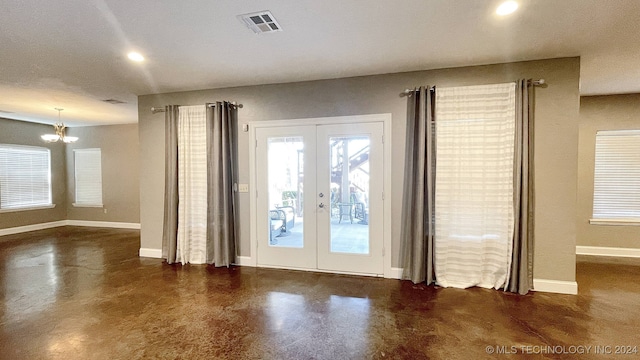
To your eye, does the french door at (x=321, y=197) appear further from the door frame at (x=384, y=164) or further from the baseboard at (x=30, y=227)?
the baseboard at (x=30, y=227)

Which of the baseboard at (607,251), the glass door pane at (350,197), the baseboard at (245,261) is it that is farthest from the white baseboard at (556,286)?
the baseboard at (245,261)

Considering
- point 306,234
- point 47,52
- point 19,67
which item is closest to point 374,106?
point 306,234

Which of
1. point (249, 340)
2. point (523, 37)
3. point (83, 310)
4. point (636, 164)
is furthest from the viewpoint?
point (636, 164)

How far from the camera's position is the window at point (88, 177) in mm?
8102

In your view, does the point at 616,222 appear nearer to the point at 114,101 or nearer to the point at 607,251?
the point at 607,251

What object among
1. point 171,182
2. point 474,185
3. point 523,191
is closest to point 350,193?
point 474,185

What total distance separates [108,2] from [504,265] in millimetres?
4673

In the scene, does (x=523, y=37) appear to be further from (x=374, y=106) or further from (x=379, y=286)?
(x=379, y=286)

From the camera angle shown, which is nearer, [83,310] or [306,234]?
[83,310]

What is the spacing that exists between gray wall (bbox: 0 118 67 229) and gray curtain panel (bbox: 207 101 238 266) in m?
6.20

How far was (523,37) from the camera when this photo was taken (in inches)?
114

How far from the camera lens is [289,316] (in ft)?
9.72

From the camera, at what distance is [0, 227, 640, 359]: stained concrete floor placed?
2.42 metres

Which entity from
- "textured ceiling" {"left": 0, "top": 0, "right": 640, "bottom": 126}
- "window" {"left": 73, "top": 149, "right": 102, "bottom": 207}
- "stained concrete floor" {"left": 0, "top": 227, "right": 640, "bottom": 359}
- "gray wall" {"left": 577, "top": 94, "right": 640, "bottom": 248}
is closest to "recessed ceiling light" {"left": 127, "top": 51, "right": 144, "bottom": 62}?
"textured ceiling" {"left": 0, "top": 0, "right": 640, "bottom": 126}
